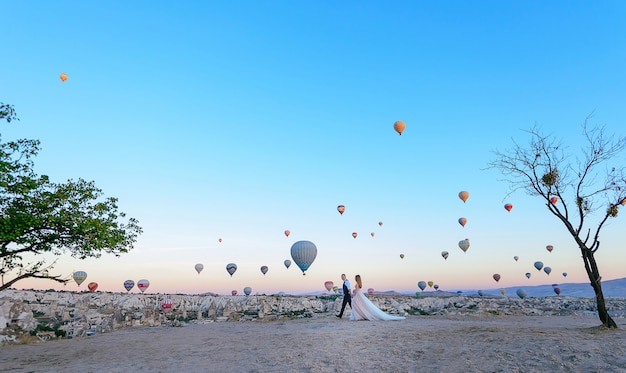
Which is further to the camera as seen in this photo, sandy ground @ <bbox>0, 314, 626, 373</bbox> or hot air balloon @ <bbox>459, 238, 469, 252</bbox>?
hot air balloon @ <bbox>459, 238, 469, 252</bbox>

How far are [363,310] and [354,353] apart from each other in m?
10.9

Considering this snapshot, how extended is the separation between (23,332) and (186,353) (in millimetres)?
13300

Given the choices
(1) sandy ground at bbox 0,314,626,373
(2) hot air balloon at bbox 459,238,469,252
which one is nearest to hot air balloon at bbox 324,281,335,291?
(2) hot air balloon at bbox 459,238,469,252

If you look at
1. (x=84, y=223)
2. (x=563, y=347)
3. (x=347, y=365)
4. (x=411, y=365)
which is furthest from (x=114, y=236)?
(x=563, y=347)

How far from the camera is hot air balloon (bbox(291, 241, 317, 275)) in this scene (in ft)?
186

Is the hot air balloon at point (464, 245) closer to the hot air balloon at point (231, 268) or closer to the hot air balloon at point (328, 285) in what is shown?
the hot air balloon at point (328, 285)

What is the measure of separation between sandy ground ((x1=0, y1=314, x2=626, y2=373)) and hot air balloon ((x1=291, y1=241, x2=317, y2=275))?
36.9 meters

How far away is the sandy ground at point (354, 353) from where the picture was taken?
39.0 ft

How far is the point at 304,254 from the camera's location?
186ft

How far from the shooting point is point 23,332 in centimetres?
2259

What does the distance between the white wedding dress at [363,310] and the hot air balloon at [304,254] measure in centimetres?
3224

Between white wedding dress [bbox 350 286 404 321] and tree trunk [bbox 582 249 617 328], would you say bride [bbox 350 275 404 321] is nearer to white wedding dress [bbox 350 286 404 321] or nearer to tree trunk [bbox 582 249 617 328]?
white wedding dress [bbox 350 286 404 321]

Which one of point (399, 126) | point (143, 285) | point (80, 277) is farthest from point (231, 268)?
point (399, 126)

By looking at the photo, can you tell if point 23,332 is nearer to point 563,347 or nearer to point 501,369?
point 501,369
